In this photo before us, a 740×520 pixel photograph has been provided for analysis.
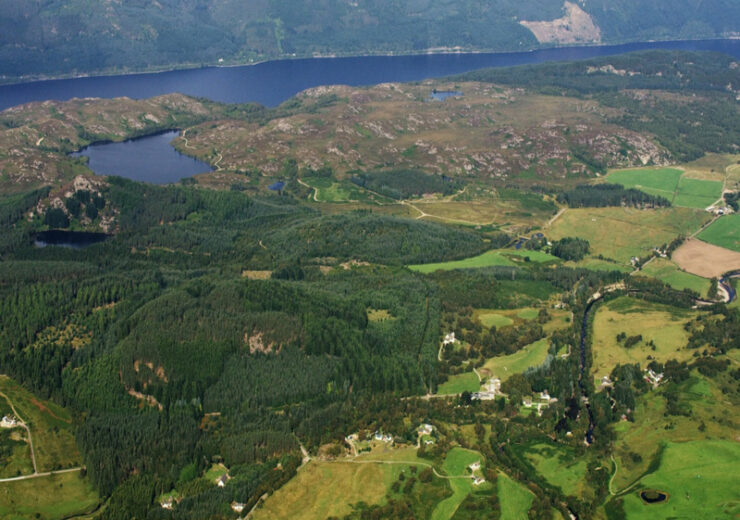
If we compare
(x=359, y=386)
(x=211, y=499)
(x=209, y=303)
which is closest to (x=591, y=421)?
(x=359, y=386)

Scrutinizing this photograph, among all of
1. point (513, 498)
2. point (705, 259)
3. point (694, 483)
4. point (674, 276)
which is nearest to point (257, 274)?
point (513, 498)

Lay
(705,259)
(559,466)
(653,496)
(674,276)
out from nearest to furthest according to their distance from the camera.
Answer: (653,496)
(559,466)
(674,276)
(705,259)

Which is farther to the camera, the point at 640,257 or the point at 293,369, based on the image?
the point at 640,257

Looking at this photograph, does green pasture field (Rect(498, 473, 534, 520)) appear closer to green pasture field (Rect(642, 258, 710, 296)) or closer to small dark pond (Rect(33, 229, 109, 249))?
green pasture field (Rect(642, 258, 710, 296))

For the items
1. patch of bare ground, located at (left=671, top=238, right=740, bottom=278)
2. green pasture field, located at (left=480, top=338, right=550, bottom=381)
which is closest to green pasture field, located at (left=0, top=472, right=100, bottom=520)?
green pasture field, located at (left=480, top=338, right=550, bottom=381)

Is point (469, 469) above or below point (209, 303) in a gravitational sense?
below

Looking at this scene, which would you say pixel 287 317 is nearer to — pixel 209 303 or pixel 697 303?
pixel 209 303

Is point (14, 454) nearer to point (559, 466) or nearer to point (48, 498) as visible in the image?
point (48, 498)

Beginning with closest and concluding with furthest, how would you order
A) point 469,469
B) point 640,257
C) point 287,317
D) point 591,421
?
point 469,469, point 591,421, point 287,317, point 640,257
